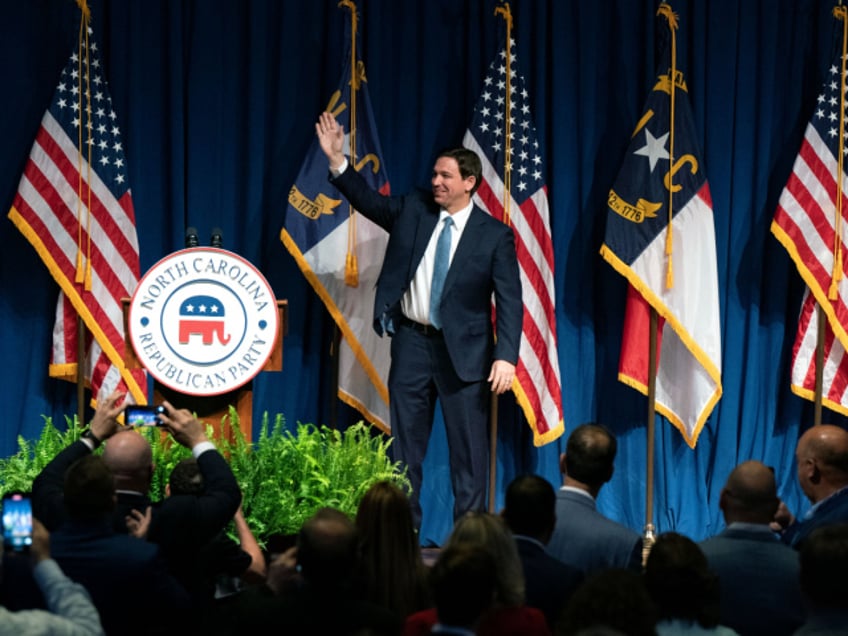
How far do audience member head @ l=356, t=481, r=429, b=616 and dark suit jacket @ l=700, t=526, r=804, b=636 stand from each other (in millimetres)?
739

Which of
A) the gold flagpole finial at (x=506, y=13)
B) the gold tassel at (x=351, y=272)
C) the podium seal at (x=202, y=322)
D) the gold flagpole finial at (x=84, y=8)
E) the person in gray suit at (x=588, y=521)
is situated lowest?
the person in gray suit at (x=588, y=521)

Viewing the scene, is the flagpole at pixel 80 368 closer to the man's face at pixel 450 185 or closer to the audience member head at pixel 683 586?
the man's face at pixel 450 185

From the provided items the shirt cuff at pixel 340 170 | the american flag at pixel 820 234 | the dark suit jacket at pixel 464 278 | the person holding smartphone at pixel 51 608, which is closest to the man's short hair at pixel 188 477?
the person holding smartphone at pixel 51 608

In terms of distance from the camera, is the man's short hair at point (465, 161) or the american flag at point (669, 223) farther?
the american flag at point (669, 223)

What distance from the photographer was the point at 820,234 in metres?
6.55

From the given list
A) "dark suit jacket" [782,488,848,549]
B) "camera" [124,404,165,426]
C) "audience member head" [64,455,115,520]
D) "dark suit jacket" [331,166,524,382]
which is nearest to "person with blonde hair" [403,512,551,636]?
"audience member head" [64,455,115,520]

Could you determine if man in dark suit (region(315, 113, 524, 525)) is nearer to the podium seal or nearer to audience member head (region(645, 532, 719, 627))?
the podium seal

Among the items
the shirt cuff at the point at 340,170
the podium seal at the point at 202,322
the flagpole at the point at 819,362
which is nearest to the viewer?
the podium seal at the point at 202,322

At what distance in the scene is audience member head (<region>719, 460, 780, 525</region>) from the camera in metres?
3.44

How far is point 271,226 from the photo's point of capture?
261 inches

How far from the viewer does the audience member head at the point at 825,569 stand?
2689mm

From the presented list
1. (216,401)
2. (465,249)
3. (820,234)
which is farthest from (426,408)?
(820,234)

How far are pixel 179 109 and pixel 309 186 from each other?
2.41 feet

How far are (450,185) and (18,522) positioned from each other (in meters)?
2.96
